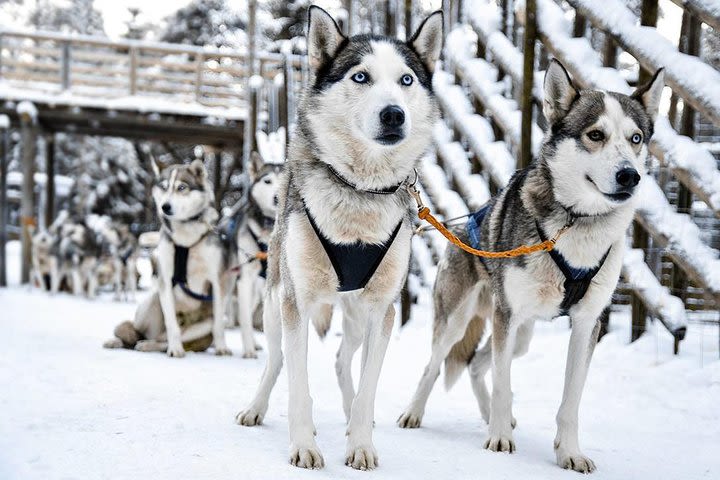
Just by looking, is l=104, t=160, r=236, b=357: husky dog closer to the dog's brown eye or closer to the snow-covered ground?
the snow-covered ground

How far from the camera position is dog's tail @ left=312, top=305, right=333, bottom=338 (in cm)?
350

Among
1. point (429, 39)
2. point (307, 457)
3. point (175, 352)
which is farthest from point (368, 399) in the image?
point (175, 352)

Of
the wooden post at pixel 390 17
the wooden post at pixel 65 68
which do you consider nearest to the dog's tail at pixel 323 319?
the wooden post at pixel 390 17

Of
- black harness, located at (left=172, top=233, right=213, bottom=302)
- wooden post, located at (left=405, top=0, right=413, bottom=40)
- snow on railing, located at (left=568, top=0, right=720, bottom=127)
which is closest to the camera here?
snow on railing, located at (left=568, top=0, right=720, bottom=127)

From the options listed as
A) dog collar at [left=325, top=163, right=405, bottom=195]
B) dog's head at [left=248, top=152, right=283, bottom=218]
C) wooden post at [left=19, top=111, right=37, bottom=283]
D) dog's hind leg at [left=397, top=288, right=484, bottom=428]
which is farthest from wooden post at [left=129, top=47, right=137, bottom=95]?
dog collar at [left=325, top=163, right=405, bottom=195]

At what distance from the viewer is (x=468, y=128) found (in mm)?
5785

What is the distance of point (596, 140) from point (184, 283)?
3840mm

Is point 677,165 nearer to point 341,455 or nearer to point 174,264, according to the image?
point 341,455

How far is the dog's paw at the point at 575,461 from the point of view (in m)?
2.66

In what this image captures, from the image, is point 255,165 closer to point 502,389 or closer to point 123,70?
point 502,389

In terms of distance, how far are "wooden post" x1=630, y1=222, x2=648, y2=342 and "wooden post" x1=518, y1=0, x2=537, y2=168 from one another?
0.92 m

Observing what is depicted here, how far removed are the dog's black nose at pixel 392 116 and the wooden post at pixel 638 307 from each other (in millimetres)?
2749

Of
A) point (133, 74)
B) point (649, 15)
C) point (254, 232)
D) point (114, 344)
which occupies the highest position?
point (133, 74)

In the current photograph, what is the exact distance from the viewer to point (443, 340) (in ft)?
11.2
